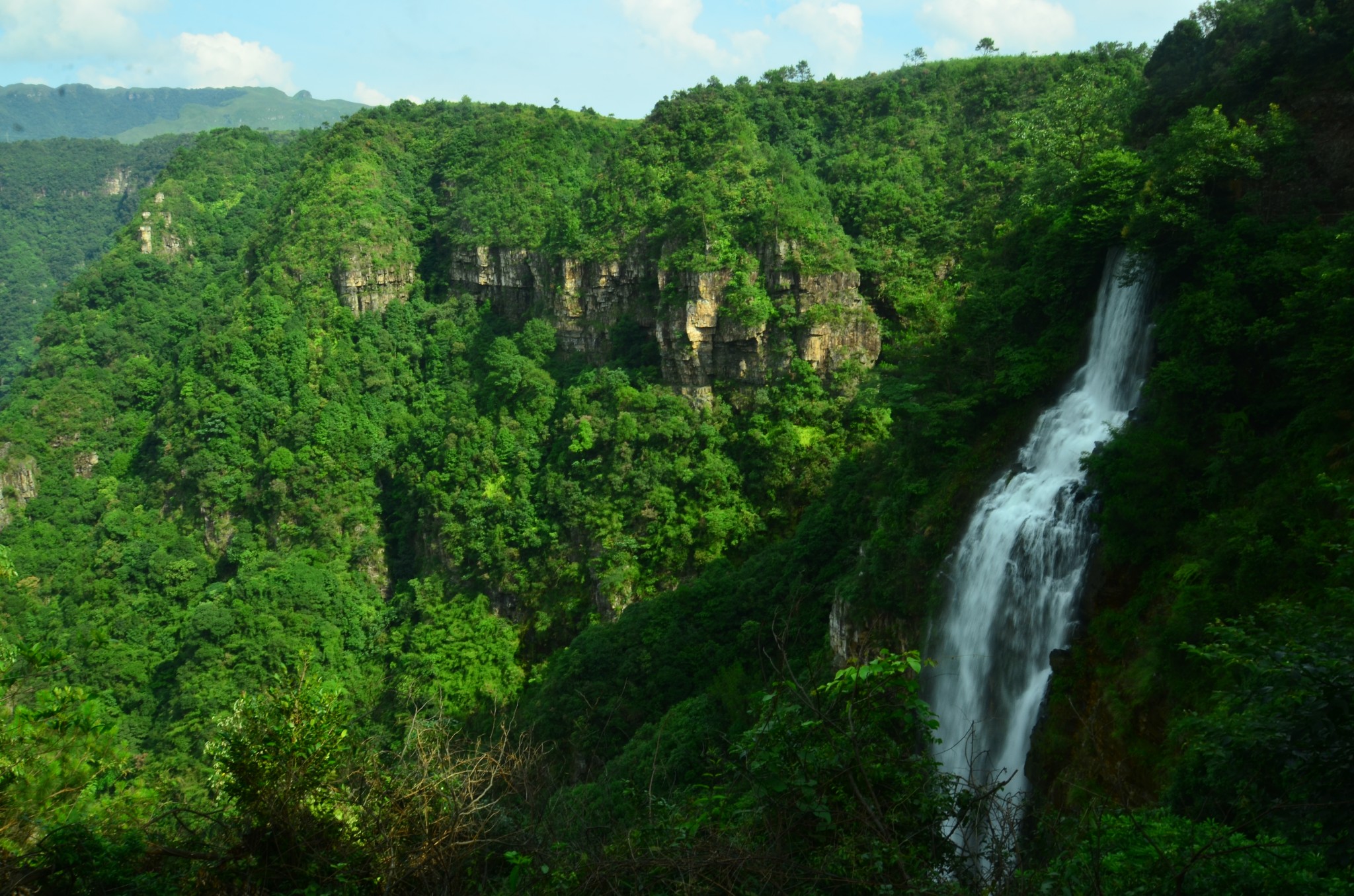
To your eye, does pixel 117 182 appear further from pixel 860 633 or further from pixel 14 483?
pixel 860 633

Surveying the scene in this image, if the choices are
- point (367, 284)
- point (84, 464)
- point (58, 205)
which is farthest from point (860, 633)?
point (58, 205)

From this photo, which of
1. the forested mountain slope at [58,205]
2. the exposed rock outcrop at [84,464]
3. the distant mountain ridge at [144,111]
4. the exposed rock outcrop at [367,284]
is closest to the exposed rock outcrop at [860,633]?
the exposed rock outcrop at [367,284]

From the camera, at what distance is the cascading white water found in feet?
41.6

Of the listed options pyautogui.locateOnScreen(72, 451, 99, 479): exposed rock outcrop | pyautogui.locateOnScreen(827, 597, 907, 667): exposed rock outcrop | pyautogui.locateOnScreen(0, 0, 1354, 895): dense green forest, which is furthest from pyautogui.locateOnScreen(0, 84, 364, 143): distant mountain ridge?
pyautogui.locateOnScreen(827, 597, 907, 667): exposed rock outcrop

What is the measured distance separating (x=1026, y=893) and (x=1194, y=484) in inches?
365

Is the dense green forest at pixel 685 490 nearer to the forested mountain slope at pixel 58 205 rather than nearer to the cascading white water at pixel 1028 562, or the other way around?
the cascading white water at pixel 1028 562

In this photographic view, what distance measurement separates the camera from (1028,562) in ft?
44.0

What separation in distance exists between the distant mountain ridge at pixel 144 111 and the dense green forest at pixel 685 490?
346ft

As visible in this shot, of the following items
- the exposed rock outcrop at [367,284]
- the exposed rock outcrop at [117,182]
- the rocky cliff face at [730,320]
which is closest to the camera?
the rocky cliff face at [730,320]

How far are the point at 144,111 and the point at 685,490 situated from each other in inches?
7353

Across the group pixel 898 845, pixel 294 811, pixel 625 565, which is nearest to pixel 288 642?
pixel 625 565

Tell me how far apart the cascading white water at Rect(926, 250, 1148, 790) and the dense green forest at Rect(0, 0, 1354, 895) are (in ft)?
2.19

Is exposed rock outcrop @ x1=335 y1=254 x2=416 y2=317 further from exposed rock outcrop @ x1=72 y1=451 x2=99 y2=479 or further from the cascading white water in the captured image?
the cascading white water

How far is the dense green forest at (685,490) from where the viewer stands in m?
5.48
